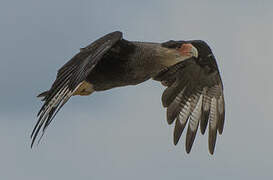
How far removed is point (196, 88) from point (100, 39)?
2.60m

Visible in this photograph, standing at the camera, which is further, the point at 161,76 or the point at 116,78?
the point at 161,76

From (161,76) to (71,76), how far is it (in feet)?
9.38

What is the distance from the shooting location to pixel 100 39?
1068 cm

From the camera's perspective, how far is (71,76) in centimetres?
990

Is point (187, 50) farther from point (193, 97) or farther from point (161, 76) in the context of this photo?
point (193, 97)

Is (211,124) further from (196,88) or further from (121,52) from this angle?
(121,52)

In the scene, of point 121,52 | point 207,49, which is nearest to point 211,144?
point 207,49

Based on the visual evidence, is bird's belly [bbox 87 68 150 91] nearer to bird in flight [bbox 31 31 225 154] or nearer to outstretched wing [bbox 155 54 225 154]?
bird in flight [bbox 31 31 225 154]

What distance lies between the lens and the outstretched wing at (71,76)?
945 cm

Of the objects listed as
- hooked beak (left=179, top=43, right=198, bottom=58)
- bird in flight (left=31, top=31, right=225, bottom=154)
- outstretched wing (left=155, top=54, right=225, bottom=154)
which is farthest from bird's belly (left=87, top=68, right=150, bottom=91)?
outstretched wing (left=155, top=54, right=225, bottom=154)

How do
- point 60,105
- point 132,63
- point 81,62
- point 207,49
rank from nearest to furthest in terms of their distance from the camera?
point 60,105, point 81,62, point 132,63, point 207,49

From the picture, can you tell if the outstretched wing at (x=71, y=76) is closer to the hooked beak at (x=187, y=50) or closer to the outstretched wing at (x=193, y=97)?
the hooked beak at (x=187, y=50)

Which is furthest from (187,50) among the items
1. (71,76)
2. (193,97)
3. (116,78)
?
(71,76)

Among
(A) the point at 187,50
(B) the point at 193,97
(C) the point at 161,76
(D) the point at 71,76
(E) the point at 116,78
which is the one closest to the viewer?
(D) the point at 71,76
